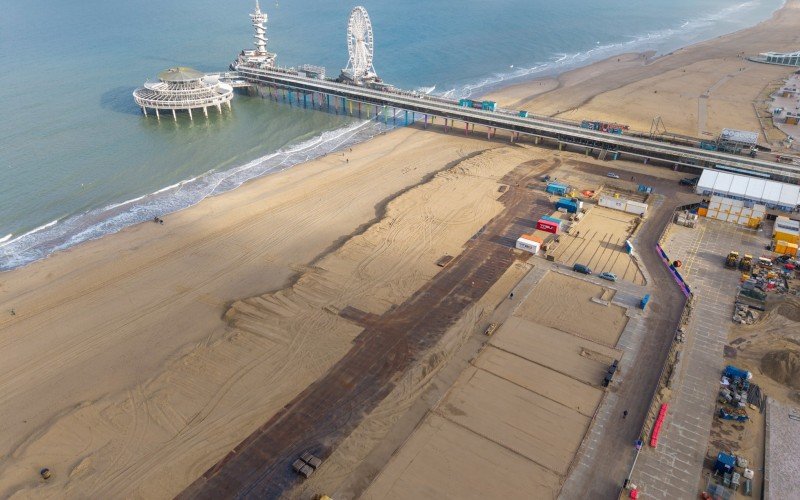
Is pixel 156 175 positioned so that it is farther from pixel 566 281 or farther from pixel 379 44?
pixel 379 44

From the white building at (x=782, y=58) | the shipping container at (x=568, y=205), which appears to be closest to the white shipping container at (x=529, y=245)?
the shipping container at (x=568, y=205)

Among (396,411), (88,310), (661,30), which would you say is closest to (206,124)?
(88,310)

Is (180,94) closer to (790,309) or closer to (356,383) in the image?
(356,383)

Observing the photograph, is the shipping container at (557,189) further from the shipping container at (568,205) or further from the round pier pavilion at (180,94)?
the round pier pavilion at (180,94)

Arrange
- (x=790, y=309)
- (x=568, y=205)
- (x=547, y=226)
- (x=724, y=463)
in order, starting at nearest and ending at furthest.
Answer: (x=724, y=463) → (x=790, y=309) → (x=547, y=226) → (x=568, y=205)

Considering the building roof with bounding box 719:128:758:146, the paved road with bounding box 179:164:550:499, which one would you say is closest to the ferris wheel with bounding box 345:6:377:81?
the paved road with bounding box 179:164:550:499

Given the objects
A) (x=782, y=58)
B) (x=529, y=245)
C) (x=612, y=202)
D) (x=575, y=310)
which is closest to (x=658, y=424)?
(x=575, y=310)

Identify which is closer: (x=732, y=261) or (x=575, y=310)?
(x=575, y=310)
